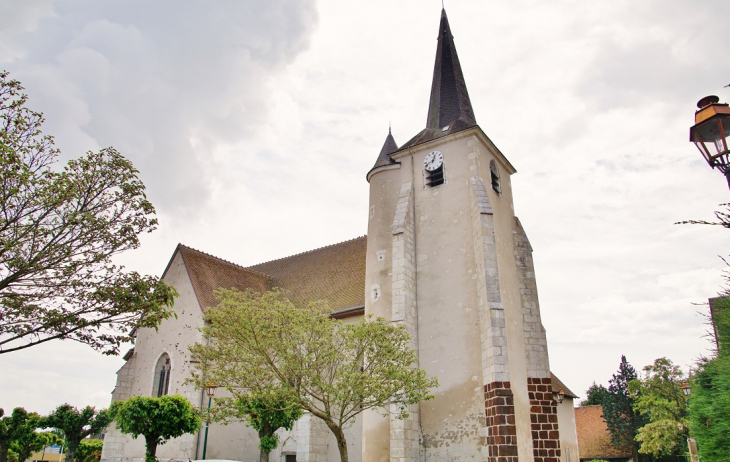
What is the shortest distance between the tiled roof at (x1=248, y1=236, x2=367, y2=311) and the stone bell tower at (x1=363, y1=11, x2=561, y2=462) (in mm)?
3082

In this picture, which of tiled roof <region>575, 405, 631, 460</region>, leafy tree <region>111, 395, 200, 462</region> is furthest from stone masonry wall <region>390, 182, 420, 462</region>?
tiled roof <region>575, 405, 631, 460</region>

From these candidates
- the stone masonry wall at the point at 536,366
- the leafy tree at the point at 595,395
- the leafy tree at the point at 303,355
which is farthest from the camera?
the leafy tree at the point at 595,395

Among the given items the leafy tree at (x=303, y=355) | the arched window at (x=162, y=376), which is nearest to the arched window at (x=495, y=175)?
the leafy tree at (x=303, y=355)

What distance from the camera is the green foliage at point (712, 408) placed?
8164mm

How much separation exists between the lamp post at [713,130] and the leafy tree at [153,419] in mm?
16285

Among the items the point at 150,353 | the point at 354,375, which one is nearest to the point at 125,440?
the point at 150,353

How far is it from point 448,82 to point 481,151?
4.86 meters

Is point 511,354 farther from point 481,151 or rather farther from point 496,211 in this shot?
point 481,151

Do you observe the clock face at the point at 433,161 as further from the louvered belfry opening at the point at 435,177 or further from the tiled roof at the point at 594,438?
the tiled roof at the point at 594,438

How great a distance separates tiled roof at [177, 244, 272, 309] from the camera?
879 inches

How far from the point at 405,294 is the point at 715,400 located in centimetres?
952

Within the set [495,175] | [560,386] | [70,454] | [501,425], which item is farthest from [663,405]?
[70,454]

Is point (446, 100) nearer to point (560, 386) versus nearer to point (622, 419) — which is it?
point (560, 386)

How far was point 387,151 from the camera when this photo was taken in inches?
831
